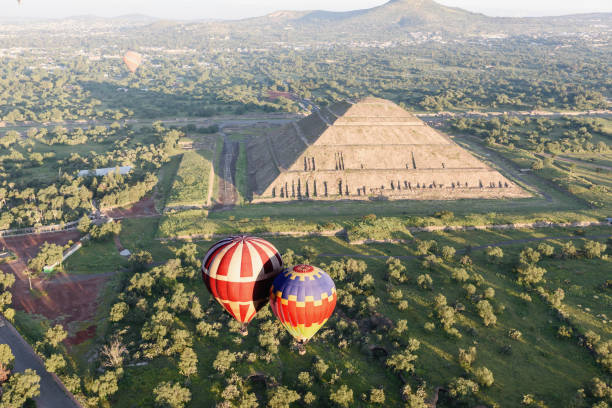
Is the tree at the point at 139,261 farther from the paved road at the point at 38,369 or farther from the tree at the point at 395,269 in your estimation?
the tree at the point at 395,269

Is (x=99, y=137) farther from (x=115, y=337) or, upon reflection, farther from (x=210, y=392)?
(x=210, y=392)

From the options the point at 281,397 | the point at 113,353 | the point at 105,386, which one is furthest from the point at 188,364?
the point at 281,397

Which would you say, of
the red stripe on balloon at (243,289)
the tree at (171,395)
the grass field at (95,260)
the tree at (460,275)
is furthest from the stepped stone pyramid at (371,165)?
the tree at (171,395)

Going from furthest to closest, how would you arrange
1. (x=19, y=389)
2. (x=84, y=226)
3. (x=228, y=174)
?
(x=228, y=174) → (x=84, y=226) → (x=19, y=389)

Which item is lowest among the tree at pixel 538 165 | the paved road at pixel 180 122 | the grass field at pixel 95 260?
the grass field at pixel 95 260

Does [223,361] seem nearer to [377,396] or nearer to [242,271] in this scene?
[242,271]
